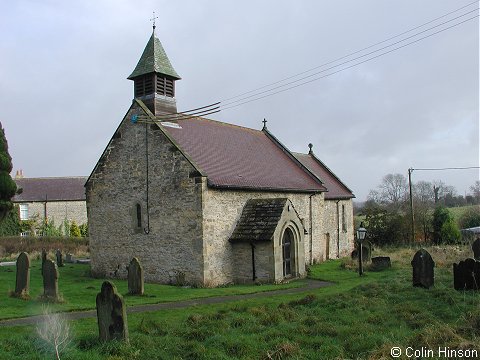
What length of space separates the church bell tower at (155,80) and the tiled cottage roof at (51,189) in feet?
102

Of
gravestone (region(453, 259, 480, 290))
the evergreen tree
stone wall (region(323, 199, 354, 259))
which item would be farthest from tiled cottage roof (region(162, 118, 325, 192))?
the evergreen tree

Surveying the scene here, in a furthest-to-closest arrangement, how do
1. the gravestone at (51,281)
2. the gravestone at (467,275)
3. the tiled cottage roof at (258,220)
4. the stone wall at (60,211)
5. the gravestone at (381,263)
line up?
the stone wall at (60,211) < the gravestone at (381,263) < the tiled cottage roof at (258,220) < the gravestone at (51,281) < the gravestone at (467,275)

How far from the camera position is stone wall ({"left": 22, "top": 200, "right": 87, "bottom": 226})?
49.5 metres

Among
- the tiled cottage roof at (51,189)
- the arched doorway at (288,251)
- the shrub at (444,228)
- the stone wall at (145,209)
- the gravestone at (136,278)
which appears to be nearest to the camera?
the gravestone at (136,278)

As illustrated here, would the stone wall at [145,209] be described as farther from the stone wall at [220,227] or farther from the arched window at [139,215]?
the stone wall at [220,227]

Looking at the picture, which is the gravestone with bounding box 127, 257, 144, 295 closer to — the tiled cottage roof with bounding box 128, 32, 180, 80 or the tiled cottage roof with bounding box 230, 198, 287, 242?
the tiled cottage roof with bounding box 230, 198, 287, 242

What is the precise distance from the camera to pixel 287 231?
22.5 m

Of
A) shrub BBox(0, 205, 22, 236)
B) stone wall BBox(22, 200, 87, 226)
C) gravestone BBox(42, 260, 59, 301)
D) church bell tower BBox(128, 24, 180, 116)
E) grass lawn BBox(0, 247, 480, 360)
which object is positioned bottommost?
grass lawn BBox(0, 247, 480, 360)

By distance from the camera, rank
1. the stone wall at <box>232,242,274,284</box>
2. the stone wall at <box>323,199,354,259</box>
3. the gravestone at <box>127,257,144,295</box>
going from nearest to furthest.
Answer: the gravestone at <box>127,257,144,295</box>
the stone wall at <box>232,242,274,284</box>
the stone wall at <box>323,199,354,259</box>

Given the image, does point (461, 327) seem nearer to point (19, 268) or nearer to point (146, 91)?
point (19, 268)

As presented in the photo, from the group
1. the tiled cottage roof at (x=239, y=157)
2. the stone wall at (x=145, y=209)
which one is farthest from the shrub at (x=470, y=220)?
the stone wall at (x=145, y=209)

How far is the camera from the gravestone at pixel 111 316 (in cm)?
974

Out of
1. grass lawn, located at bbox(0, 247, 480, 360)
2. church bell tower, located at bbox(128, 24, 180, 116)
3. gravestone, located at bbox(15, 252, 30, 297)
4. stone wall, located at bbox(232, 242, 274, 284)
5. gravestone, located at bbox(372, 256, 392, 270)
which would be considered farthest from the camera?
gravestone, located at bbox(372, 256, 392, 270)

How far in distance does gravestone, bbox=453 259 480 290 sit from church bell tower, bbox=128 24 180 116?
51.2ft
